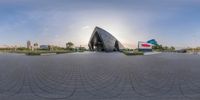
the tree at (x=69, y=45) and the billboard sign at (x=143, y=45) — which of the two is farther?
the tree at (x=69, y=45)

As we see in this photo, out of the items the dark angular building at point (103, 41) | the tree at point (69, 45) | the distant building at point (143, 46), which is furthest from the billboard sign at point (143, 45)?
the tree at point (69, 45)

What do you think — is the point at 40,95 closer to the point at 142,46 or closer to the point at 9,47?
the point at 142,46

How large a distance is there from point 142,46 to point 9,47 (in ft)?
201

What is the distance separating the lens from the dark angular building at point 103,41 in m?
65.8

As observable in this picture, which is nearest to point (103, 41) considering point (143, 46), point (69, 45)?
point (143, 46)

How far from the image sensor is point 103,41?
65.8m

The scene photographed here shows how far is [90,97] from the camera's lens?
4164 millimetres

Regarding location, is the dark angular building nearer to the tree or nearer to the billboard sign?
the tree

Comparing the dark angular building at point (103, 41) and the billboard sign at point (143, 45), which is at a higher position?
the dark angular building at point (103, 41)

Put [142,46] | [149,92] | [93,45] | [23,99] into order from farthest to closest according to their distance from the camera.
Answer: [93,45]
[142,46]
[149,92]
[23,99]

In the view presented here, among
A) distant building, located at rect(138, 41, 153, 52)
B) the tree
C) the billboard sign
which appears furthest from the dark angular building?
the billboard sign

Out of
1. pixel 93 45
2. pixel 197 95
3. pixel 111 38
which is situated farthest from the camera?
pixel 93 45

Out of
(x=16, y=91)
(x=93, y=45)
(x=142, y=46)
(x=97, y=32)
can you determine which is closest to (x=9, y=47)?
(x=93, y=45)

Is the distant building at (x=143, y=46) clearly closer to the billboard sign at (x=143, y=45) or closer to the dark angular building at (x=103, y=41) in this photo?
the billboard sign at (x=143, y=45)
